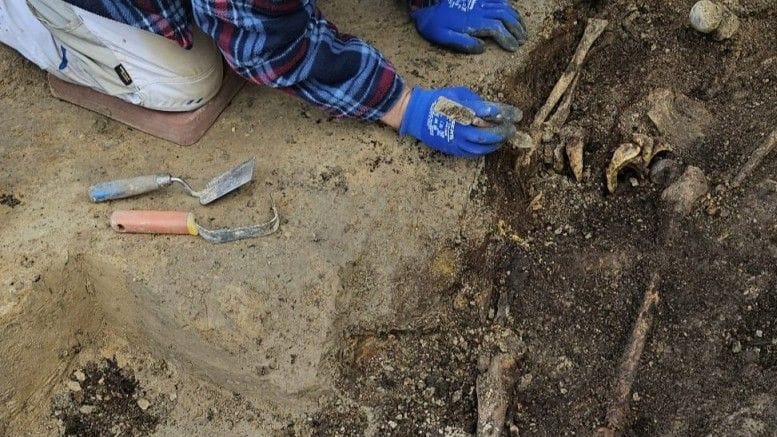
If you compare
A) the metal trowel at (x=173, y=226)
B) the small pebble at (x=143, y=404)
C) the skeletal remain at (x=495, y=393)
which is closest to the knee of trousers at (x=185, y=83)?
the metal trowel at (x=173, y=226)

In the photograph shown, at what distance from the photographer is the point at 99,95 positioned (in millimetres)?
2686

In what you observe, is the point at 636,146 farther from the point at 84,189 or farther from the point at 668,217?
the point at 84,189

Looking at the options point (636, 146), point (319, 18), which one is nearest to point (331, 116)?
point (319, 18)

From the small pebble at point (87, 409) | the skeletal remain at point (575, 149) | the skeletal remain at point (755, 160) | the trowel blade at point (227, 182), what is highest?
the skeletal remain at point (755, 160)

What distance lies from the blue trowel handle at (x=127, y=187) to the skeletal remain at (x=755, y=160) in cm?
177

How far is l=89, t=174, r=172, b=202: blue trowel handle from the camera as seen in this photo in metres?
2.37

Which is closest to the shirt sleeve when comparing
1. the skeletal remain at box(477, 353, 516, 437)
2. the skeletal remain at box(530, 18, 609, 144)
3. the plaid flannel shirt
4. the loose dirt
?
the plaid flannel shirt

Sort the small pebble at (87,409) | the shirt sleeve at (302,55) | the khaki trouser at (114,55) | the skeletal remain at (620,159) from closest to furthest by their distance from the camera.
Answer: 1. the shirt sleeve at (302,55)
2. the small pebble at (87,409)
3. the khaki trouser at (114,55)
4. the skeletal remain at (620,159)

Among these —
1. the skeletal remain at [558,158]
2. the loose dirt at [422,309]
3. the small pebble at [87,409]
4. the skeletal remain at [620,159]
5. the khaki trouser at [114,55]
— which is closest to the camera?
the loose dirt at [422,309]

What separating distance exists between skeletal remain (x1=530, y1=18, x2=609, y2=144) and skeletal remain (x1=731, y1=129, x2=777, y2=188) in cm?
65

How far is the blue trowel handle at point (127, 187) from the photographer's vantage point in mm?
2367

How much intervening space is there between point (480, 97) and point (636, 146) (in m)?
0.54

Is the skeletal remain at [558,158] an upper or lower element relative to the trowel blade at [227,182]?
upper

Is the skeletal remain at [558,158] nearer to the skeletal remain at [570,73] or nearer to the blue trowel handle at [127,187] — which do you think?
the skeletal remain at [570,73]
